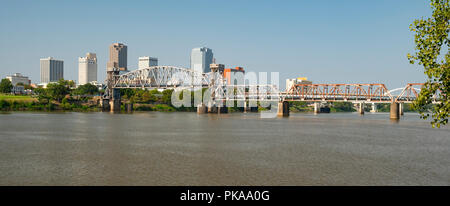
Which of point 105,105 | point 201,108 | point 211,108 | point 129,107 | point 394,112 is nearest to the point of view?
point 394,112

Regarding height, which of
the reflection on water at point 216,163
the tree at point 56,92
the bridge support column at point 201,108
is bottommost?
the reflection on water at point 216,163

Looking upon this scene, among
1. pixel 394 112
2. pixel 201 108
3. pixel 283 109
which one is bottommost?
pixel 394 112

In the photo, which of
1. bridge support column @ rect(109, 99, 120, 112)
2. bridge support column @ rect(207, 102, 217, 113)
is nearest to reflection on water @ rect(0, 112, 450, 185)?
bridge support column @ rect(207, 102, 217, 113)

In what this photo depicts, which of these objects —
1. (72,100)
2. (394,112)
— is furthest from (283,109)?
(72,100)

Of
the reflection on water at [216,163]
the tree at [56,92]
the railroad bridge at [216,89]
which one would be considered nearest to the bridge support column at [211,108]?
the railroad bridge at [216,89]

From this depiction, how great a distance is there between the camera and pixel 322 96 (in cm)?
13688

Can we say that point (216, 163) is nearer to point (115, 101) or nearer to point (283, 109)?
point (283, 109)

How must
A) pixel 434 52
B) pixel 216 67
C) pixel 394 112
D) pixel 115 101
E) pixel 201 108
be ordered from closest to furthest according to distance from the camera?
pixel 434 52, pixel 394 112, pixel 201 108, pixel 216 67, pixel 115 101

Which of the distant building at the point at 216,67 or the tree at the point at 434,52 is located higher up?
the distant building at the point at 216,67

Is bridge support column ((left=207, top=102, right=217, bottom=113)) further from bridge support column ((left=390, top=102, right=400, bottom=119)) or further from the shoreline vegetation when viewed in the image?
bridge support column ((left=390, top=102, right=400, bottom=119))

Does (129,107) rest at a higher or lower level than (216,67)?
lower

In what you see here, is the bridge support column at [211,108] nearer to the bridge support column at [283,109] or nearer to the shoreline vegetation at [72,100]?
the shoreline vegetation at [72,100]

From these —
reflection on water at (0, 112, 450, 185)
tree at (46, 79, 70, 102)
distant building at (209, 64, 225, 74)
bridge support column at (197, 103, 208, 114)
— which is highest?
distant building at (209, 64, 225, 74)
